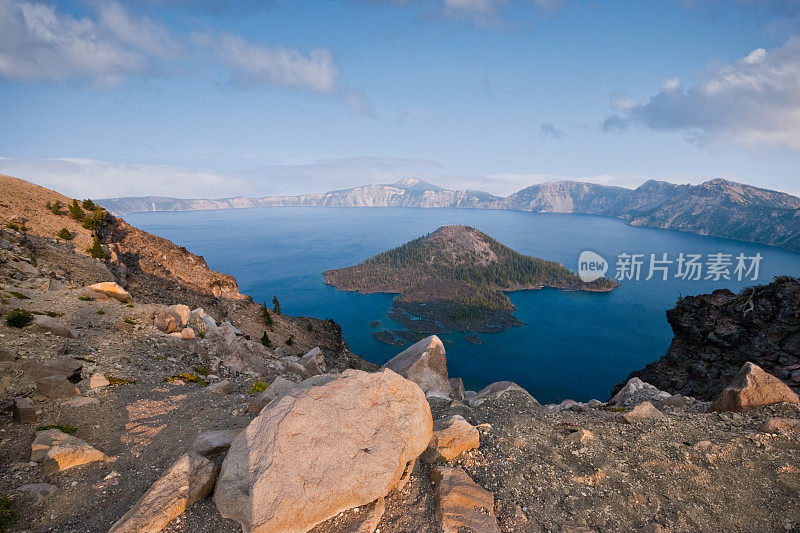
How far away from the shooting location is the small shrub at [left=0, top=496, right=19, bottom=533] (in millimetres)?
7773

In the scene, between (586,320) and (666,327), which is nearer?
(666,327)

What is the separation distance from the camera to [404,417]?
1001 centimetres

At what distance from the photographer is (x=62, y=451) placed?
382 inches

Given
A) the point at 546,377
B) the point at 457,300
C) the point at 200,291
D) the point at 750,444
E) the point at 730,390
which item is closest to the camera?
the point at 750,444

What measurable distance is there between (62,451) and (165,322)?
51.1 feet

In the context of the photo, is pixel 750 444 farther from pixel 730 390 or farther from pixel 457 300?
pixel 457 300

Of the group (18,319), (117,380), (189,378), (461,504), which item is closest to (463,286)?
(189,378)

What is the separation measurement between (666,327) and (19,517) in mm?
153572

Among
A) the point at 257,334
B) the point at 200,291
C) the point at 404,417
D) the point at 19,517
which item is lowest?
the point at 257,334

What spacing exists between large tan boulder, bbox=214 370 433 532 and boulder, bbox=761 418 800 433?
13744 mm

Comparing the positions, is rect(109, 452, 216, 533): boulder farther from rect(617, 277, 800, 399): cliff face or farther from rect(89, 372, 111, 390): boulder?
rect(617, 277, 800, 399): cliff face

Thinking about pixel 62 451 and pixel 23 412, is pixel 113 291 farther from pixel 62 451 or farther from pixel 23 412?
pixel 62 451

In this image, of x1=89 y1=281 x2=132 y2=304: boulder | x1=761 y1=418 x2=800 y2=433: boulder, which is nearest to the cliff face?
x1=761 y1=418 x2=800 y2=433: boulder

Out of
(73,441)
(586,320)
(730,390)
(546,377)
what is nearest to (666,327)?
(586,320)
